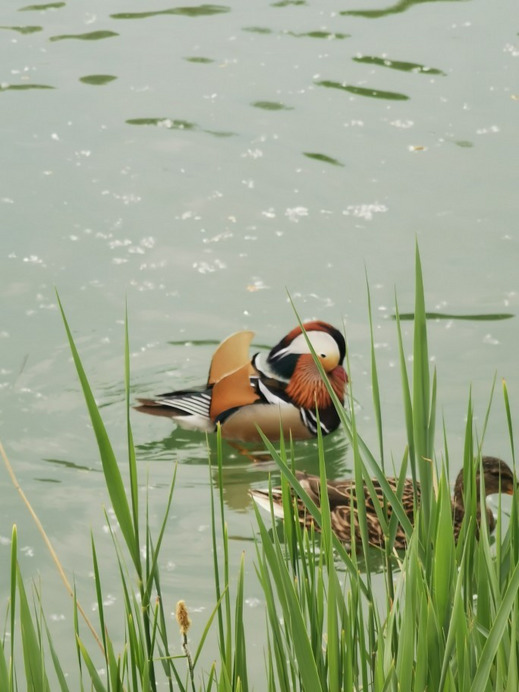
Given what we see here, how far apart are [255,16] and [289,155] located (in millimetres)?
2062

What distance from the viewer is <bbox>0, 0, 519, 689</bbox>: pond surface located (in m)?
4.07

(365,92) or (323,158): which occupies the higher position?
(365,92)

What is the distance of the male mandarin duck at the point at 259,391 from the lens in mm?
4199

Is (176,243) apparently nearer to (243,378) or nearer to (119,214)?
(119,214)

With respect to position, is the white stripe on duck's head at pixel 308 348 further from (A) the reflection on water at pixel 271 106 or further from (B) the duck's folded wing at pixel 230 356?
(A) the reflection on water at pixel 271 106

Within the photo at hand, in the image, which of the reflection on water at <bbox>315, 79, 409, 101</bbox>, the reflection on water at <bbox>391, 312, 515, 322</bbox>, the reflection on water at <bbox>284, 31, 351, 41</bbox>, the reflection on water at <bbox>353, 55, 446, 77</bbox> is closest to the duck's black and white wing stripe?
the reflection on water at <bbox>391, 312, 515, 322</bbox>

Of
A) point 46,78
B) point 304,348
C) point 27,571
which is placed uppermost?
point 46,78

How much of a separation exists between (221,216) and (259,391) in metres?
1.43

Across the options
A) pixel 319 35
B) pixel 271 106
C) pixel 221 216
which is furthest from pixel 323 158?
pixel 319 35

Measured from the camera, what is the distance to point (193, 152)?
6.12 meters

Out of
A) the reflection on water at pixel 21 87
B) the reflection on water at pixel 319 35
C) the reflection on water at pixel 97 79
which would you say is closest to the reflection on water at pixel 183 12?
the reflection on water at pixel 319 35

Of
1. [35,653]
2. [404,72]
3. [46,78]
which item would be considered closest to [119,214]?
[46,78]

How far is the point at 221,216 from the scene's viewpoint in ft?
18.0

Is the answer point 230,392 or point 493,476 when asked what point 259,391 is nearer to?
point 230,392
